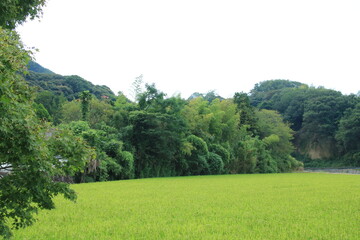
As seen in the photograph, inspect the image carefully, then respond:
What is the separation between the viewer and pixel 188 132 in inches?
898

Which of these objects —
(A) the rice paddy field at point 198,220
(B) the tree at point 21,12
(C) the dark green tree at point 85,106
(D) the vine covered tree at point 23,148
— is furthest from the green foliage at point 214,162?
(D) the vine covered tree at point 23,148

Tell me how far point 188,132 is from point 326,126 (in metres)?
26.3

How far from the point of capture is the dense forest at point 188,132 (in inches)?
719

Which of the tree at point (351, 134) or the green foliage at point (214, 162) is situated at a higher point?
the tree at point (351, 134)

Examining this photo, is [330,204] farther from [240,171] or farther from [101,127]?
[240,171]

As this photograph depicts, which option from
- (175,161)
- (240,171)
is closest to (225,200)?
(175,161)

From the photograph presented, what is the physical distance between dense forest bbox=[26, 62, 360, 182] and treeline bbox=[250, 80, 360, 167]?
12cm

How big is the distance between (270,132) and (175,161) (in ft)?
50.8

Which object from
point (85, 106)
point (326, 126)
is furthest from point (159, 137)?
point (326, 126)

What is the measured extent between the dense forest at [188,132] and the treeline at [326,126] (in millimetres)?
123

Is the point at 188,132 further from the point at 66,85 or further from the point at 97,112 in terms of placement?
the point at 66,85

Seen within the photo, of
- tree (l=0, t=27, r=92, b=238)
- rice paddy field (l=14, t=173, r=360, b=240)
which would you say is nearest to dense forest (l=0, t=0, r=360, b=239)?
tree (l=0, t=27, r=92, b=238)

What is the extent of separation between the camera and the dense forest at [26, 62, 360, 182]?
1827cm

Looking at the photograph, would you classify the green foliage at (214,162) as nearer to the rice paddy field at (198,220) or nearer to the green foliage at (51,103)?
the green foliage at (51,103)
